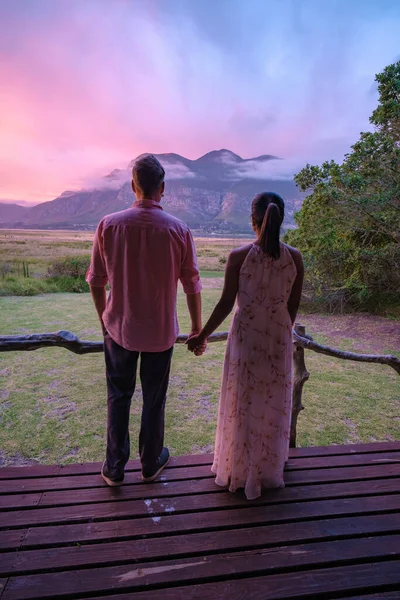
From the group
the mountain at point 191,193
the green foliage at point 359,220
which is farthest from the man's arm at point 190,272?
the mountain at point 191,193

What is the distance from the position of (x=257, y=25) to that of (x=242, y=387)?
20.9 ft

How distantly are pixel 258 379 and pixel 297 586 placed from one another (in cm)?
84

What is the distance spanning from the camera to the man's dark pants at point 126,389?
5.73 ft

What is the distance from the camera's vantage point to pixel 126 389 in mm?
1766

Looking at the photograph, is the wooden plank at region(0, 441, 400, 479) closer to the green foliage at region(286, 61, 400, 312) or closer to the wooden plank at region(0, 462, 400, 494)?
the wooden plank at region(0, 462, 400, 494)

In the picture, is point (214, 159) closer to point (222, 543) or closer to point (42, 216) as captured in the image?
point (42, 216)

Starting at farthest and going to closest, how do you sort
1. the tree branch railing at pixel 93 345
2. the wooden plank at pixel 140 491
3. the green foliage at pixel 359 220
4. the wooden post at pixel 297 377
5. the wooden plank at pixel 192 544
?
the green foliage at pixel 359 220
the wooden post at pixel 297 377
the tree branch railing at pixel 93 345
the wooden plank at pixel 140 491
the wooden plank at pixel 192 544

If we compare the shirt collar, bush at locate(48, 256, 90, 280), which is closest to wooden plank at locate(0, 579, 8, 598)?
the shirt collar

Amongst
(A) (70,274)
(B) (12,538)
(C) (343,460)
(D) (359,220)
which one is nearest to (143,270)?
(B) (12,538)

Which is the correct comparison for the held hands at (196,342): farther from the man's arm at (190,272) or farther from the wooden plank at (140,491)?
the wooden plank at (140,491)

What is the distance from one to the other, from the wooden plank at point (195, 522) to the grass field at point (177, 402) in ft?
6.69

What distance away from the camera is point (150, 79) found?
6.72 metres

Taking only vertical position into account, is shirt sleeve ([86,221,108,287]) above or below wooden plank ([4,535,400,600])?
above

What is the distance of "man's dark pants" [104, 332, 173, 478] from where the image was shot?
5.73 feet
